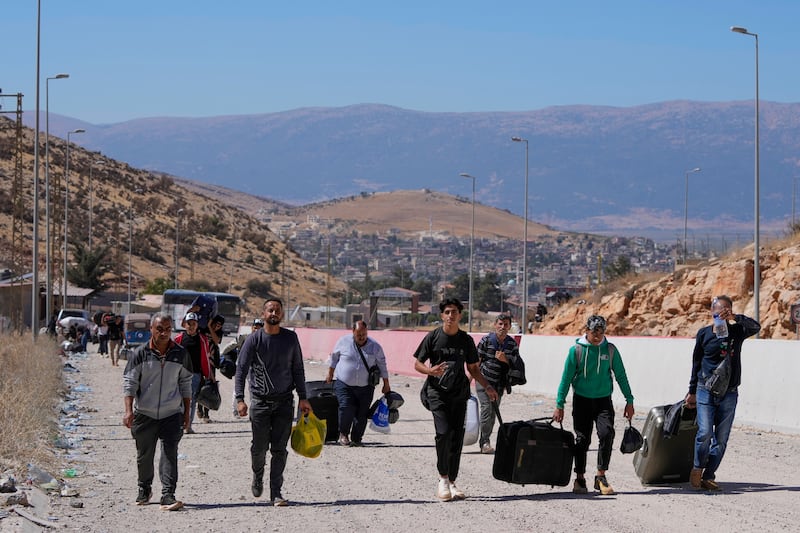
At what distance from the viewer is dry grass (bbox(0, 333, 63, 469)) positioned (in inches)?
533

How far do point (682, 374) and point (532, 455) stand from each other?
9.72m

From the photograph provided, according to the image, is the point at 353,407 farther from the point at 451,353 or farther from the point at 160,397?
the point at 160,397

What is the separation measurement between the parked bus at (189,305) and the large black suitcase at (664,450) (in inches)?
1957

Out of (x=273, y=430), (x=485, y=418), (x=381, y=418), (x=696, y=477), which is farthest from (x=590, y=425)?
(x=381, y=418)

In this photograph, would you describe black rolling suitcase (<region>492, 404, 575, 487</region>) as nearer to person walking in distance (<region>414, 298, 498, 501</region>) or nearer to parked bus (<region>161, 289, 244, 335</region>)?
person walking in distance (<region>414, 298, 498, 501</region>)

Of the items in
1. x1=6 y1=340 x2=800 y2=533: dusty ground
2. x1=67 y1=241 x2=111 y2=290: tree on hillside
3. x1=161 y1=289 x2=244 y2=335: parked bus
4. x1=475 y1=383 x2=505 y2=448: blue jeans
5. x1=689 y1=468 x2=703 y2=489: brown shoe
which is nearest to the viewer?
x1=6 y1=340 x2=800 y2=533: dusty ground

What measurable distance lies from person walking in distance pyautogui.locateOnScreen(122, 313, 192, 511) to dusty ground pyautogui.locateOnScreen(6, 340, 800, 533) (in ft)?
1.31

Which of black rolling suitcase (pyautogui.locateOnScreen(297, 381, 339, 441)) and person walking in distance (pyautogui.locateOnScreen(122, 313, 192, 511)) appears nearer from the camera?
person walking in distance (pyautogui.locateOnScreen(122, 313, 192, 511))

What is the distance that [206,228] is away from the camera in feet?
416

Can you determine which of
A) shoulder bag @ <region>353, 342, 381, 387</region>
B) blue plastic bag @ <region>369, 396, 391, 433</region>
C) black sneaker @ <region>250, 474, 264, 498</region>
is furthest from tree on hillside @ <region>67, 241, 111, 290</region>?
black sneaker @ <region>250, 474, 264, 498</region>

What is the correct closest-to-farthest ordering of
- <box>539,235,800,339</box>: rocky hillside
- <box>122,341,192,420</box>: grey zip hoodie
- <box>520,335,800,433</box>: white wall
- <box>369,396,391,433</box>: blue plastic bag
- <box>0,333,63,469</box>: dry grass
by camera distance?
<box>122,341,192,420</box>: grey zip hoodie < <box>0,333,63,469</box>: dry grass < <box>369,396,391,433</box>: blue plastic bag < <box>520,335,800,433</box>: white wall < <box>539,235,800,339</box>: rocky hillside

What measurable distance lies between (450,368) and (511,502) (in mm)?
1312

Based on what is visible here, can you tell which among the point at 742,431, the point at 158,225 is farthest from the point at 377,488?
the point at 158,225

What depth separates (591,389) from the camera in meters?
11.9
